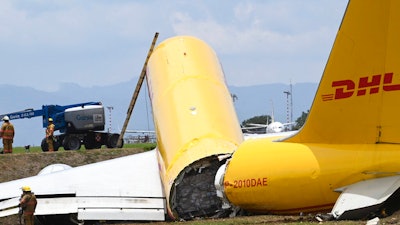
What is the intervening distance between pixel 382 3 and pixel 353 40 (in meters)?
0.79

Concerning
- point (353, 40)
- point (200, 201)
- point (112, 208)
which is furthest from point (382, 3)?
point (112, 208)

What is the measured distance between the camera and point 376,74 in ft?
48.5

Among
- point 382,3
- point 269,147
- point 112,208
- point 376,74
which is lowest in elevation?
point 112,208

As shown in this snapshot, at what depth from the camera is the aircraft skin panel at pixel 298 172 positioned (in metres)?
15.0

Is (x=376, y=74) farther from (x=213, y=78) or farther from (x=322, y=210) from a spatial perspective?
(x=213, y=78)

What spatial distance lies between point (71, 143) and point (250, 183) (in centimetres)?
2514

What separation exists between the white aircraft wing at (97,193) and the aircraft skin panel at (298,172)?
3.60 metres

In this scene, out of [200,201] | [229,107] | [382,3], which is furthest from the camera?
[229,107]

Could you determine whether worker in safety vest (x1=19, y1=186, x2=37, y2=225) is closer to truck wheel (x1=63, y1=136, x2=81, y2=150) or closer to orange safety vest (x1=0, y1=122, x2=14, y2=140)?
orange safety vest (x1=0, y1=122, x2=14, y2=140)

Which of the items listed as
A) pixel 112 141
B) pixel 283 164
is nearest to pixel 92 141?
pixel 112 141

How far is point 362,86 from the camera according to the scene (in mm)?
15000

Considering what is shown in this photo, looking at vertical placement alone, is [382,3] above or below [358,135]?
above

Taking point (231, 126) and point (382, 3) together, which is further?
point (231, 126)

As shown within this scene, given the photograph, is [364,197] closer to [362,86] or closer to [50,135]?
[362,86]
